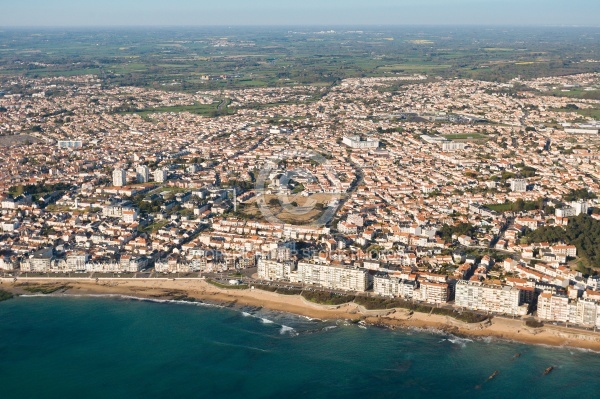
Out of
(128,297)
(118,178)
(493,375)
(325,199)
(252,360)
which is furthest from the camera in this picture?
(118,178)

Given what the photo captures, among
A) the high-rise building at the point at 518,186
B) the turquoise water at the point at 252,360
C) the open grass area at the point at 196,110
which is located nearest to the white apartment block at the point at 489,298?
the turquoise water at the point at 252,360

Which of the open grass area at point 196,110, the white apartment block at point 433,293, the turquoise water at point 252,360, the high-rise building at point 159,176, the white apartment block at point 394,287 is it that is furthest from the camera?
the open grass area at point 196,110

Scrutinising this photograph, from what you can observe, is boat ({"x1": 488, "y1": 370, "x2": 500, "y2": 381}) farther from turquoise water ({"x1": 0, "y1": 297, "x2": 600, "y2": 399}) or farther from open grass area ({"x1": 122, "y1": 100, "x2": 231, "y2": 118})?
open grass area ({"x1": 122, "y1": 100, "x2": 231, "y2": 118})

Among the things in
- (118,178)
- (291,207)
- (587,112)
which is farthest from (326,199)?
(587,112)

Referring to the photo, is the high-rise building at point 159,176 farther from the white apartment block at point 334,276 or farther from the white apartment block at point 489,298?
the white apartment block at point 489,298

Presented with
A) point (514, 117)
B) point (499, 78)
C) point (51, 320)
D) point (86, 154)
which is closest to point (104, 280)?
point (51, 320)

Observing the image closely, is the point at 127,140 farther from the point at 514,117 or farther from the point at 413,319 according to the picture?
the point at 413,319

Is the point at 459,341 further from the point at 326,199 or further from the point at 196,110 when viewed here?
the point at 196,110
